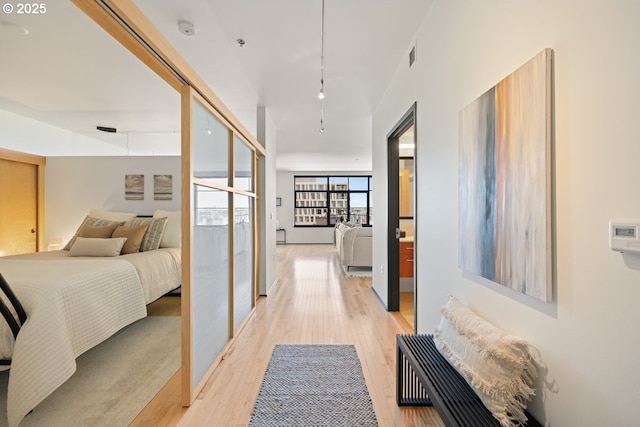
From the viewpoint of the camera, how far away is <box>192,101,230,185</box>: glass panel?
6.24ft

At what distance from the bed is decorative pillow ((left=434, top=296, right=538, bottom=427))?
7.63ft

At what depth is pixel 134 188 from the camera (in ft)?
14.7

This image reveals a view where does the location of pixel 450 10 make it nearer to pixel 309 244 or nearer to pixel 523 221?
pixel 523 221

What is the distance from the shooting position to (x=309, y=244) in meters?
10.9

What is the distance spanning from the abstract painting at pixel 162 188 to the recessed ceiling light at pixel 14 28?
2312 mm

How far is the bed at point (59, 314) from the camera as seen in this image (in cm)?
163

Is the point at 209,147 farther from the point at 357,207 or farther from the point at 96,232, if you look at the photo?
the point at 357,207

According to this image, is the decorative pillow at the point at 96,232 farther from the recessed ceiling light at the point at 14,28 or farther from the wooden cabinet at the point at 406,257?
the wooden cabinet at the point at 406,257

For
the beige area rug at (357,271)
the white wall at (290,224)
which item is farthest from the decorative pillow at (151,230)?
the white wall at (290,224)

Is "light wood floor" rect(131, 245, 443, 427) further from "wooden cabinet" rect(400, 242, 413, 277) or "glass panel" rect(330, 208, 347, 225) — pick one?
"glass panel" rect(330, 208, 347, 225)

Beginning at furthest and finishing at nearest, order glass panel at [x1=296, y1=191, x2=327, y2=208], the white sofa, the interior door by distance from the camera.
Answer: glass panel at [x1=296, y1=191, x2=327, y2=208]
the white sofa
the interior door

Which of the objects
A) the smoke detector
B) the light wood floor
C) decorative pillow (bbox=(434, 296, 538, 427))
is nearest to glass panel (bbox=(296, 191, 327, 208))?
the light wood floor

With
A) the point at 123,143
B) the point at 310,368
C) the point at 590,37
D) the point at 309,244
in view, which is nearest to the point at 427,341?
the point at 310,368

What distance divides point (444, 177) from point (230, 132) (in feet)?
6.13
